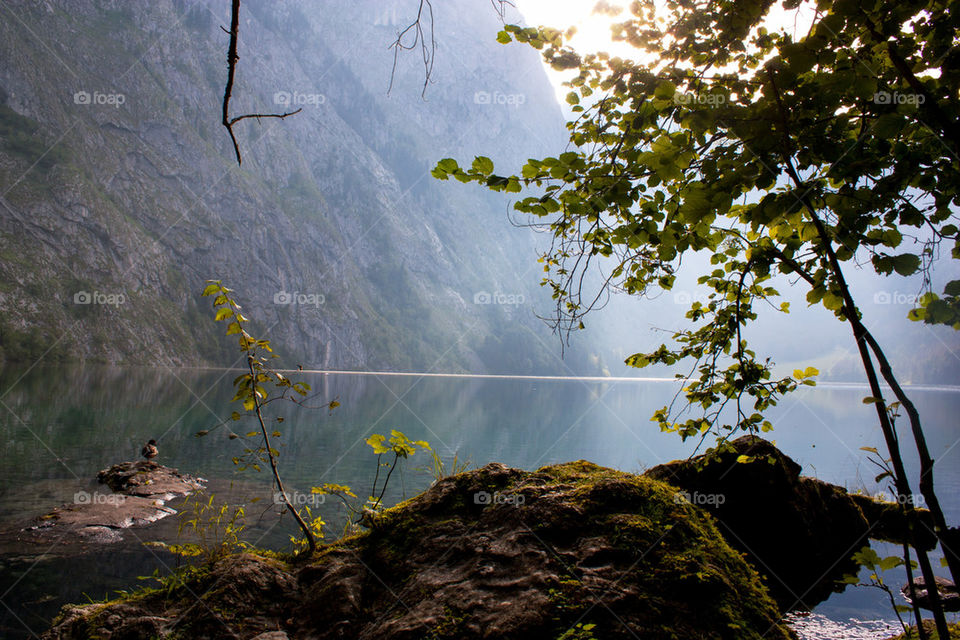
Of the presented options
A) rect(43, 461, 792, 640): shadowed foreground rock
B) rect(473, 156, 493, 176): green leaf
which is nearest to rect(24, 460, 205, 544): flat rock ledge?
rect(43, 461, 792, 640): shadowed foreground rock

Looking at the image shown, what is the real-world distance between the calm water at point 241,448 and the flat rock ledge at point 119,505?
538 mm

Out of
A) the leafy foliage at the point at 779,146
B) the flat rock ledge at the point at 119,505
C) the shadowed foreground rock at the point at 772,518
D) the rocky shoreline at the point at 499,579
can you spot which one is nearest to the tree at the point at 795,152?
the leafy foliage at the point at 779,146

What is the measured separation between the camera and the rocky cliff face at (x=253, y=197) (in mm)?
81812

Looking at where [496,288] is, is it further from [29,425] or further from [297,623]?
[297,623]

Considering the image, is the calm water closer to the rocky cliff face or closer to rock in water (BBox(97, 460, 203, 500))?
rock in water (BBox(97, 460, 203, 500))

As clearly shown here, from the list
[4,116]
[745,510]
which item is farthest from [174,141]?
[745,510]

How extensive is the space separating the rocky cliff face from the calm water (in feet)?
123

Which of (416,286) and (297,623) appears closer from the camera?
(297,623)

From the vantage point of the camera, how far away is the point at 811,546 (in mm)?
8594

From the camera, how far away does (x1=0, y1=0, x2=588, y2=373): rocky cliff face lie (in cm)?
8181

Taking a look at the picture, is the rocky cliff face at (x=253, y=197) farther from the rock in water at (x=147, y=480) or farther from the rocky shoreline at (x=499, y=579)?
the rocky shoreline at (x=499, y=579)

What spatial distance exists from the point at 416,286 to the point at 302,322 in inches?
1621

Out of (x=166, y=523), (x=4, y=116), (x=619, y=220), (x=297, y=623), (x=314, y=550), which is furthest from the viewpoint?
(x=4, y=116)

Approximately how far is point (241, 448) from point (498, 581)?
2495 cm
